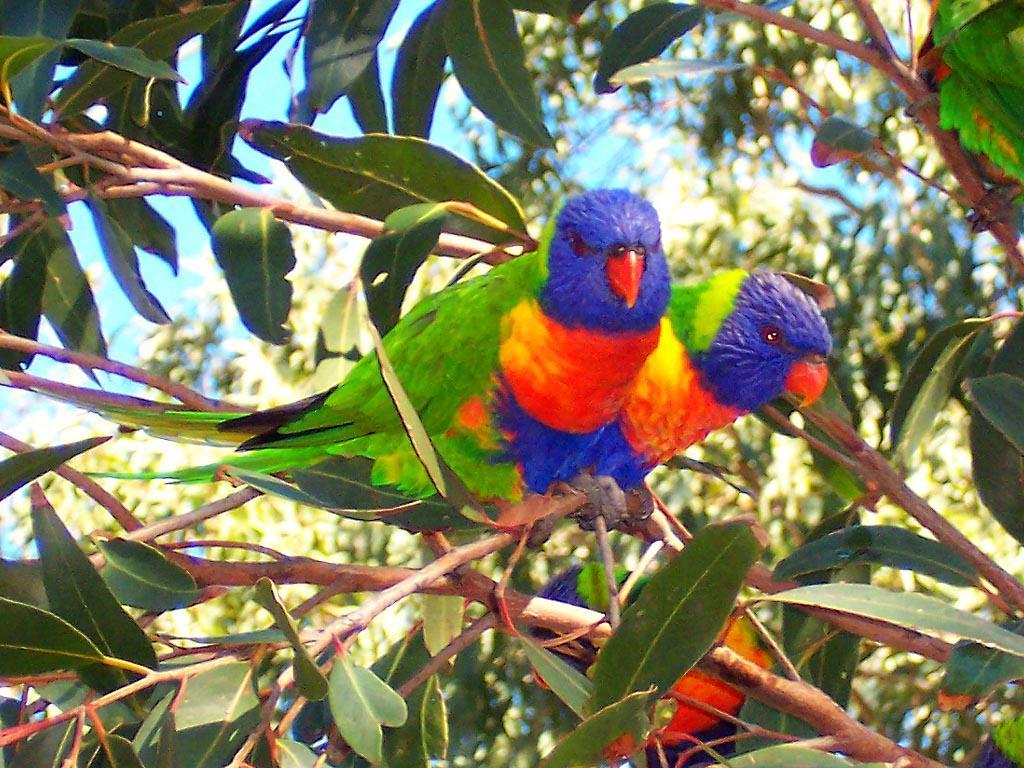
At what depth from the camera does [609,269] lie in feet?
3.80

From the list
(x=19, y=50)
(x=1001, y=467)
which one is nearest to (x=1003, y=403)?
(x=1001, y=467)

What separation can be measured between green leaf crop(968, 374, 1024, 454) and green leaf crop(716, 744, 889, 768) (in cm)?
49

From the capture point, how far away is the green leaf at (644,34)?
1.34 meters

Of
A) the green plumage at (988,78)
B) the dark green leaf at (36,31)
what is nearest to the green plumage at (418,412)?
the dark green leaf at (36,31)

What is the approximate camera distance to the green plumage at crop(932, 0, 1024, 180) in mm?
1561

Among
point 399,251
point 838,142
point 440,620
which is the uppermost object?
point 838,142

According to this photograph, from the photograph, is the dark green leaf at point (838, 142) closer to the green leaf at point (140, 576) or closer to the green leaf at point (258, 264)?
the green leaf at point (258, 264)

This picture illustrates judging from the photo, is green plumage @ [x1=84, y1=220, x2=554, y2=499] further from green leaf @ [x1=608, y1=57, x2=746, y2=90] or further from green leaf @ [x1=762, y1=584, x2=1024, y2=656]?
green leaf @ [x1=762, y1=584, x2=1024, y2=656]

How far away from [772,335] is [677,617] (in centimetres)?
67

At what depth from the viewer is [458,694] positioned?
2.88 metres

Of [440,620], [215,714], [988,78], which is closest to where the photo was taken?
[215,714]

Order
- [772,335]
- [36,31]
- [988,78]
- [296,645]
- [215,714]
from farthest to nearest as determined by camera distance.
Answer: [988,78] < [772,335] < [36,31] < [215,714] < [296,645]

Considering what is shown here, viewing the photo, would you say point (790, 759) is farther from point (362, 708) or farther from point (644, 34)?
point (644, 34)

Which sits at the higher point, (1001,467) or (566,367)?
(566,367)
